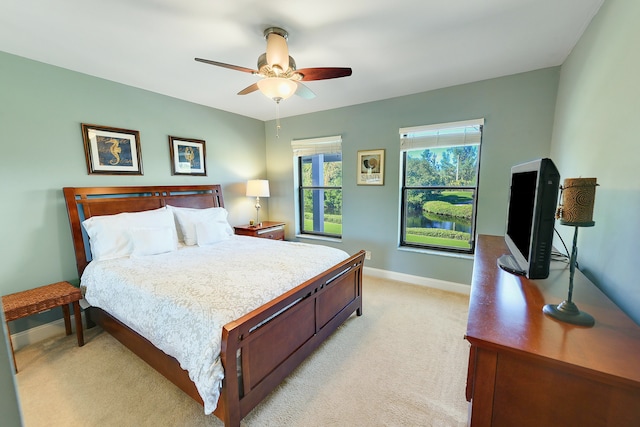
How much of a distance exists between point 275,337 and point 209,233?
1.83 metres

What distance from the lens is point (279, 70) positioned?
192 centimetres

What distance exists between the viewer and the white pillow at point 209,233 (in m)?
3.06

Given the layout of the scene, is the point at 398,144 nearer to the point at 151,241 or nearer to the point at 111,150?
the point at 151,241

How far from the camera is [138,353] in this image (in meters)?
2.04

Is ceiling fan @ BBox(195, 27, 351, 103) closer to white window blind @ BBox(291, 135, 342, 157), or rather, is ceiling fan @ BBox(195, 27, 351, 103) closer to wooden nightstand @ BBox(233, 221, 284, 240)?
white window blind @ BBox(291, 135, 342, 157)

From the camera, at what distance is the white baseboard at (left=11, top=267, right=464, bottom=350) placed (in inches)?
92.0

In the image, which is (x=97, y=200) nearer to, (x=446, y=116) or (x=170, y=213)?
(x=170, y=213)

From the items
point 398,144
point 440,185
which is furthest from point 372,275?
point 398,144

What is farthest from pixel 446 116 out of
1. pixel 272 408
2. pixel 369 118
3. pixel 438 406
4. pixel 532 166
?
pixel 272 408

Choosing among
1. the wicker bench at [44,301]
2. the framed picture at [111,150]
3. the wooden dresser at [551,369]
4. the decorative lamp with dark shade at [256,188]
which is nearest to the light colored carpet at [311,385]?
the wicker bench at [44,301]

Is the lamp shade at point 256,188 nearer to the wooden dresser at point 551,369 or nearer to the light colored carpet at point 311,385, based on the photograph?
the light colored carpet at point 311,385

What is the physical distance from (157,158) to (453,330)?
3820 mm

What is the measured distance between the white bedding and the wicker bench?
12 centimetres

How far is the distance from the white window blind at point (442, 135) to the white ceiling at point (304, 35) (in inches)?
19.5
